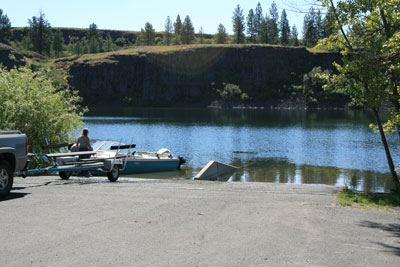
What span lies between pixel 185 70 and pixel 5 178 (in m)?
186

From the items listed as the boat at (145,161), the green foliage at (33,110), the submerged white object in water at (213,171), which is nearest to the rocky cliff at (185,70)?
the boat at (145,161)

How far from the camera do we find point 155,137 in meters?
54.4

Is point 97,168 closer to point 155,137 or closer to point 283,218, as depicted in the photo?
point 283,218

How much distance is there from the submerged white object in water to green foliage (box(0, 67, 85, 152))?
8079mm

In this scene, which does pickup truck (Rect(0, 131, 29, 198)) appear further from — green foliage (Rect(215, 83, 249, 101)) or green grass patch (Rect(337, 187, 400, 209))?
green foliage (Rect(215, 83, 249, 101))

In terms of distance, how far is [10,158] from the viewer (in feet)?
39.6

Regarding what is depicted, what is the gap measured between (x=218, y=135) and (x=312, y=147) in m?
16.7

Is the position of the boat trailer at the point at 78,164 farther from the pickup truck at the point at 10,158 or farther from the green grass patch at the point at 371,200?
the green grass patch at the point at 371,200

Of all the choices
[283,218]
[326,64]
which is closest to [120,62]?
[326,64]

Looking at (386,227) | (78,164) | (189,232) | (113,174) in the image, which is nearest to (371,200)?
(386,227)

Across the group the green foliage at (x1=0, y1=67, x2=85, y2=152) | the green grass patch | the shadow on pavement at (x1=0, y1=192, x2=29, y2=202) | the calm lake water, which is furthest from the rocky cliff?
the shadow on pavement at (x1=0, y1=192, x2=29, y2=202)

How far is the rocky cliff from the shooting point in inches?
7466

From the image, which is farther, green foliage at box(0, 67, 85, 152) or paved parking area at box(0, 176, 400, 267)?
green foliage at box(0, 67, 85, 152)

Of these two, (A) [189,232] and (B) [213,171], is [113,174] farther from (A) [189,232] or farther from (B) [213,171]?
(A) [189,232]
